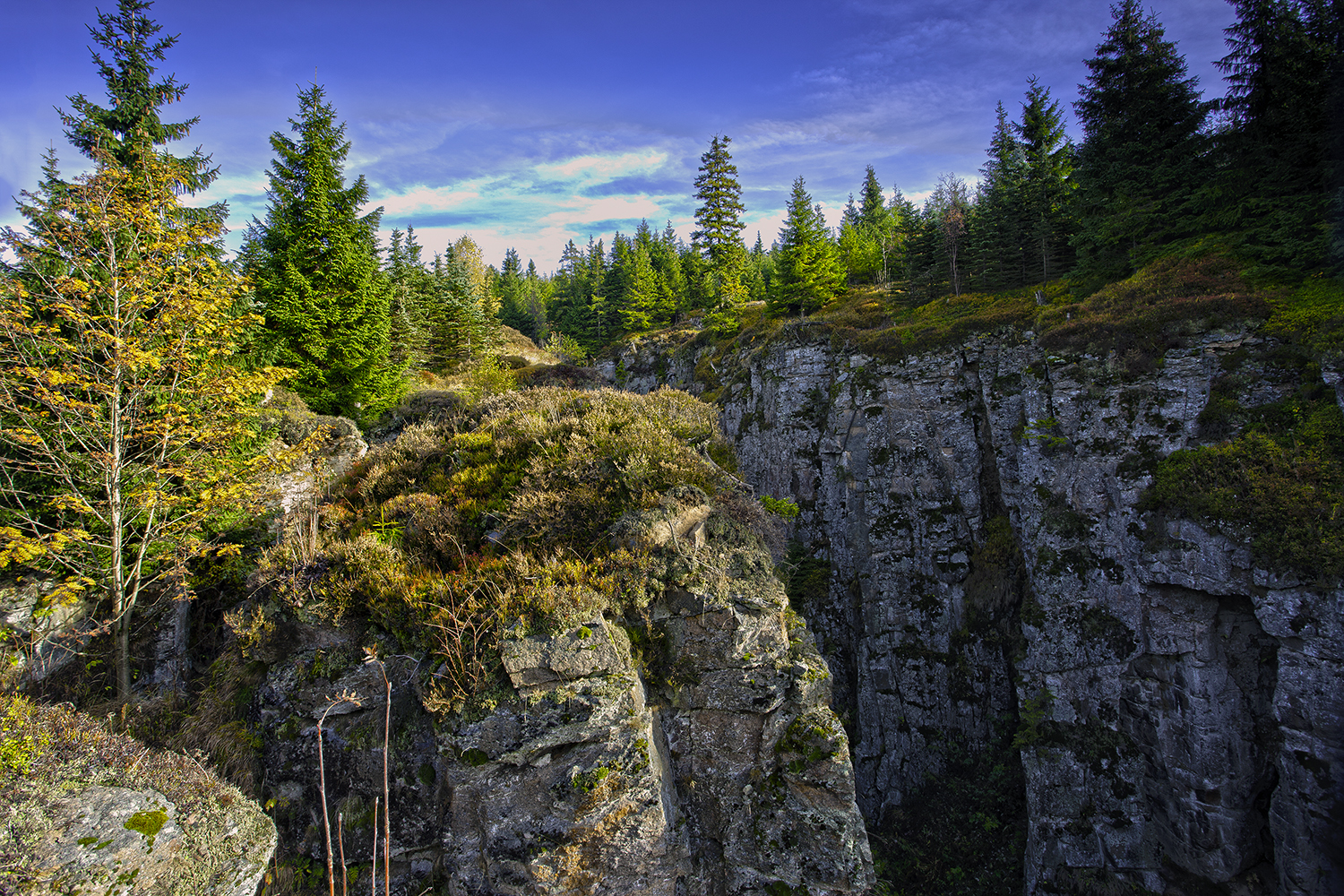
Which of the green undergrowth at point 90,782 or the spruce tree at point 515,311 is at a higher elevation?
the spruce tree at point 515,311

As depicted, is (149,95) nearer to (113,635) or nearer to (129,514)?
(129,514)

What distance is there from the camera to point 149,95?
409 inches

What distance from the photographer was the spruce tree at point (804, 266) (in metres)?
34.9

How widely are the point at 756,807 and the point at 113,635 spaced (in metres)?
9.23

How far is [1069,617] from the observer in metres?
16.6

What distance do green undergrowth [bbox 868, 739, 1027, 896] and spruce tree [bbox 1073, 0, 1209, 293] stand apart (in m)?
20.5

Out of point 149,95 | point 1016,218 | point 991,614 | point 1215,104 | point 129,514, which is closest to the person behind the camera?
point 129,514

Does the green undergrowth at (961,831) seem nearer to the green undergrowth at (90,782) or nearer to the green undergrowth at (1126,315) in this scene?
the green undergrowth at (1126,315)

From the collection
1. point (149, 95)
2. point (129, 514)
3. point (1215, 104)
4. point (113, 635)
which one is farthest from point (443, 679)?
point (1215, 104)

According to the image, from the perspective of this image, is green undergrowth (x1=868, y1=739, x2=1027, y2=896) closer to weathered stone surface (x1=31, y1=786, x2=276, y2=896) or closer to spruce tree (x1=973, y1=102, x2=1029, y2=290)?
weathered stone surface (x1=31, y1=786, x2=276, y2=896)

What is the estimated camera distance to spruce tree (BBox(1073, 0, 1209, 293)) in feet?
66.5

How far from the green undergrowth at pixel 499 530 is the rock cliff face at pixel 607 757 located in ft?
0.87

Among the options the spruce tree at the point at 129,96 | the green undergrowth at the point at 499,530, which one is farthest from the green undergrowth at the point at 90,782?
the spruce tree at the point at 129,96

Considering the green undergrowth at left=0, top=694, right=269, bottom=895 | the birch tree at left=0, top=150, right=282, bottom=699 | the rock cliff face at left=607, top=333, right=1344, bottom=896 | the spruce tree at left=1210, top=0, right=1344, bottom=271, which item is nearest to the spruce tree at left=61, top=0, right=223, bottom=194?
the birch tree at left=0, top=150, right=282, bottom=699
